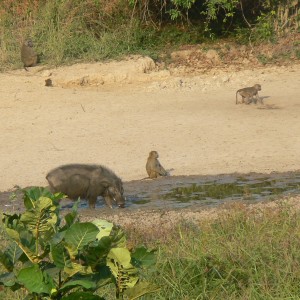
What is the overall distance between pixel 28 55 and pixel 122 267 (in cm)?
1452

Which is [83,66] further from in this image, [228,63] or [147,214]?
[147,214]

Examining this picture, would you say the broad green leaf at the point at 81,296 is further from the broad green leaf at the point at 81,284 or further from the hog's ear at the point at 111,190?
the hog's ear at the point at 111,190

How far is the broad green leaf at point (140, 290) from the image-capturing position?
12.7ft

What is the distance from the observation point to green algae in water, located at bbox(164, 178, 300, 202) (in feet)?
37.6

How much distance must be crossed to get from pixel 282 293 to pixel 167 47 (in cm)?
1393

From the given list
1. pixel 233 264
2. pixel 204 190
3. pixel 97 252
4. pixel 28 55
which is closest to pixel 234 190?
pixel 204 190

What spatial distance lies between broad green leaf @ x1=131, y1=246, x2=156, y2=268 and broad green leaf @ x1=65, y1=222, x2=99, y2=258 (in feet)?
0.77

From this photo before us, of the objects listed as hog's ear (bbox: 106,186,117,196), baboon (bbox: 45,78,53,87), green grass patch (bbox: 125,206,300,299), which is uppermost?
green grass patch (bbox: 125,206,300,299)

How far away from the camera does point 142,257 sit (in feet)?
12.7

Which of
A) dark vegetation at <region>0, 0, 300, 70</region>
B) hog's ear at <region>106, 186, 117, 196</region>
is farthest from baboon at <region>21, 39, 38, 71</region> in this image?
hog's ear at <region>106, 186, 117, 196</region>

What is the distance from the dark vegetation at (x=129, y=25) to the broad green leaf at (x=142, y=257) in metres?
14.8

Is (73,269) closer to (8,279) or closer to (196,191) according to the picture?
(8,279)

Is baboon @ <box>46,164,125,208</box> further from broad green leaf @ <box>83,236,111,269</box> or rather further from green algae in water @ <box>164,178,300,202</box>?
broad green leaf @ <box>83,236,111,269</box>

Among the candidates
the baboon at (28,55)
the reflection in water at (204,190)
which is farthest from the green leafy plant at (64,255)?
the baboon at (28,55)
